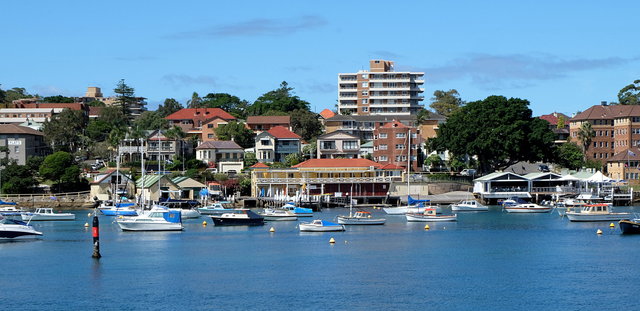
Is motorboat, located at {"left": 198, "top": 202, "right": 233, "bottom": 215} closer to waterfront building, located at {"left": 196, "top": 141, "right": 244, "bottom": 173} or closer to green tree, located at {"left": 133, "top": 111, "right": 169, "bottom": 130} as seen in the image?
waterfront building, located at {"left": 196, "top": 141, "right": 244, "bottom": 173}

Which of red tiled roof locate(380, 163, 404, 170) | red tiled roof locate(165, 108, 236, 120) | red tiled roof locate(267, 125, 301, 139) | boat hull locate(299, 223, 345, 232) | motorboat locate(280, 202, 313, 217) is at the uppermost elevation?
red tiled roof locate(165, 108, 236, 120)

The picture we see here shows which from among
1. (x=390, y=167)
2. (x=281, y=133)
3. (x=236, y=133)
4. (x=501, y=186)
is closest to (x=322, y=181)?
(x=390, y=167)

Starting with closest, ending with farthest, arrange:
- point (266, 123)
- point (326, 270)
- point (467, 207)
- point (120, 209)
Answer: point (326, 270)
point (120, 209)
point (467, 207)
point (266, 123)

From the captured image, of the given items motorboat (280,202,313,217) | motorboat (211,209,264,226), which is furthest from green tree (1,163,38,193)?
motorboat (211,209,264,226)

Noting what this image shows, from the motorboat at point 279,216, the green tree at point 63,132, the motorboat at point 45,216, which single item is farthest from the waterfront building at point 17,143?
the motorboat at point 279,216

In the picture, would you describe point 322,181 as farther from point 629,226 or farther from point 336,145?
point 629,226

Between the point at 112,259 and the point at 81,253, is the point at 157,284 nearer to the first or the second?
the point at 112,259

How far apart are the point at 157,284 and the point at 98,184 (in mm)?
73345

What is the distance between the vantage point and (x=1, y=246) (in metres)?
77.4

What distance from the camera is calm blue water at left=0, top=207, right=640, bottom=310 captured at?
53.5 metres

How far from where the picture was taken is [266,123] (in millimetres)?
172125

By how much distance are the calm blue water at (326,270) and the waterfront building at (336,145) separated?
63700mm

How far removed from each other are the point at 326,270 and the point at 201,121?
119854 mm

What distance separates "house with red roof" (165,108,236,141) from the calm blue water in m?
76.8
